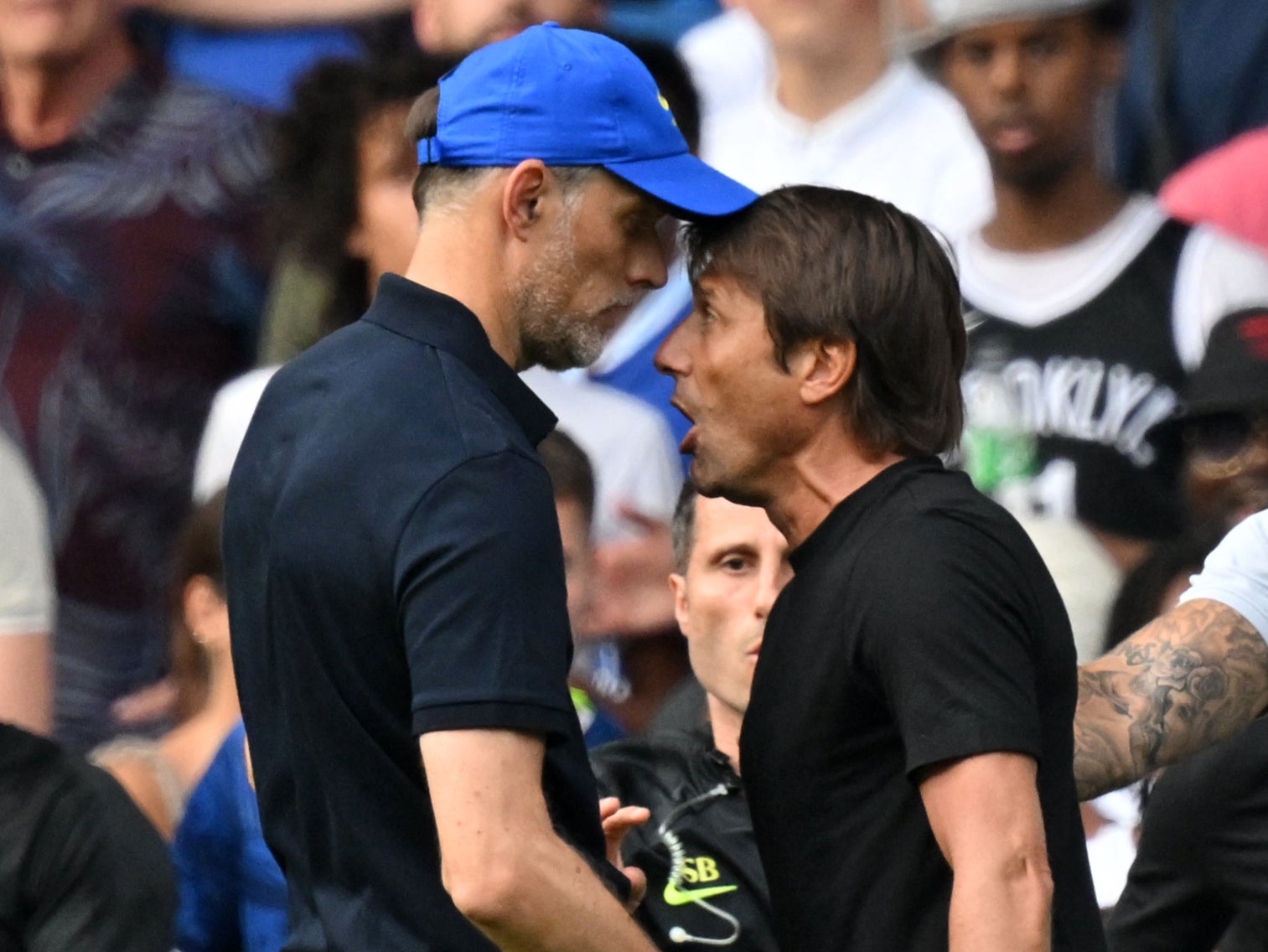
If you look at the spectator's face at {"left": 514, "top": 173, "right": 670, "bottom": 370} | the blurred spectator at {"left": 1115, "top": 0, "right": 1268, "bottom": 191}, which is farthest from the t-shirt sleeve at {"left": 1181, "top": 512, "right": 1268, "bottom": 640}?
the blurred spectator at {"left": 1115, "top": 0, "right": 1268, "bottom": 191}

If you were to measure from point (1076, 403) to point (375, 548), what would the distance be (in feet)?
7.75

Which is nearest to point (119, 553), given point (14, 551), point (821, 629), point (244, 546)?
point (14, 551)

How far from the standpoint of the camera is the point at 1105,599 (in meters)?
4.07

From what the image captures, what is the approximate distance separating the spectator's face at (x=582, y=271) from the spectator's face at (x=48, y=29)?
3.01 m

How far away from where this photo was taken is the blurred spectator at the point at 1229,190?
4.29 meters

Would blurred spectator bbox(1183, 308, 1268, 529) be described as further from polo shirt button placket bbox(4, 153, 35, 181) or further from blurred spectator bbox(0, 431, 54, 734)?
polo shirt button placket bbox(4, 153, 35, 181)

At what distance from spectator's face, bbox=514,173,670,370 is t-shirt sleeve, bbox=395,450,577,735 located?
0.27 meters

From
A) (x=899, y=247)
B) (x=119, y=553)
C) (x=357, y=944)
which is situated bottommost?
(x=119, y=553)

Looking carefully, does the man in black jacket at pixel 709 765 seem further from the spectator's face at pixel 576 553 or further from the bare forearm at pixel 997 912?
the bare forearm at pixel 997 912

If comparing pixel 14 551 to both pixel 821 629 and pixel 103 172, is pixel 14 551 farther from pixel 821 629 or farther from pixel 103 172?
pixel 821 629

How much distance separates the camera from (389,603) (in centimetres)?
213

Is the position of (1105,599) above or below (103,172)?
below

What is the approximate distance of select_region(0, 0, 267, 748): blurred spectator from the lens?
16.0ft

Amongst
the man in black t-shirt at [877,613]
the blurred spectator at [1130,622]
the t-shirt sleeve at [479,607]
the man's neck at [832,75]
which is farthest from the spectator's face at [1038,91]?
the t-shirt sleeve at [479,607]
